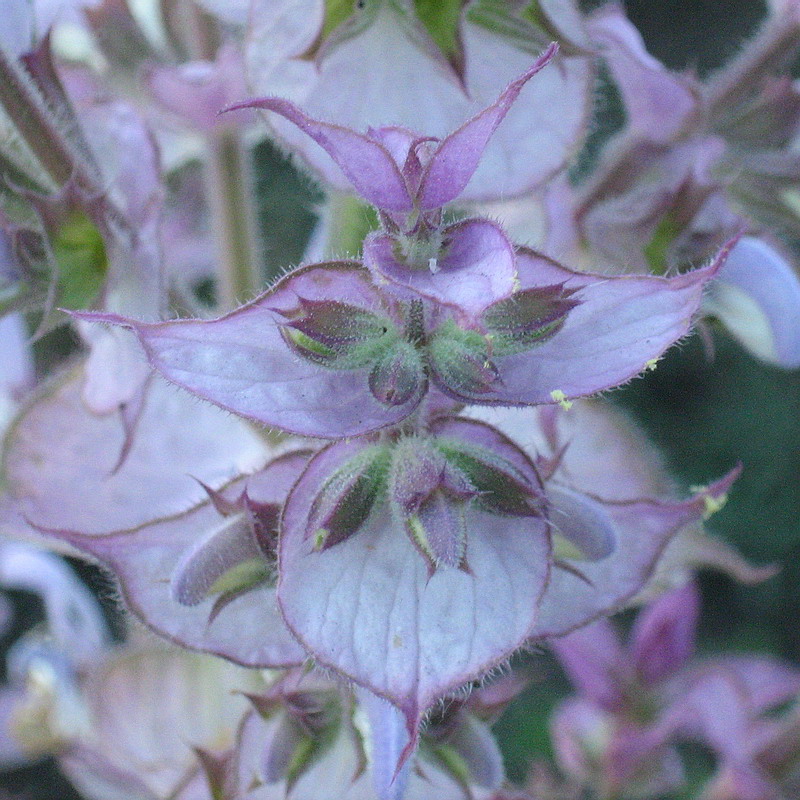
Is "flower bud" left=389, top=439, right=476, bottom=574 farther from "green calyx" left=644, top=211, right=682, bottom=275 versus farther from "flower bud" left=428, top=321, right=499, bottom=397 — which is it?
"green calyx" left=644, top=211, right=682, bottom=275

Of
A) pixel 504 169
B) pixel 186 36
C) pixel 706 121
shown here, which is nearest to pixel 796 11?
pixel 706 121

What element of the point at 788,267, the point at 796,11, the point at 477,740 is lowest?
the point at 477,740

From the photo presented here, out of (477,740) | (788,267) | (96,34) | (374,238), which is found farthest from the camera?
(96,34)

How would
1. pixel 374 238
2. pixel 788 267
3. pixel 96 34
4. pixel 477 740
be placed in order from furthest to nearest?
pixel 96 34 → pixel 788 267 → pixel 477 740 → pixel 374 238

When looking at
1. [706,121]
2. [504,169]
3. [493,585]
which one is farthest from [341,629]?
[706,121]

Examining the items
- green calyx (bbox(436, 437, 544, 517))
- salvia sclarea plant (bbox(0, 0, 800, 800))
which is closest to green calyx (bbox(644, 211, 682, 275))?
salvia sclarea plant (bbox(0, 0, 800, 800))

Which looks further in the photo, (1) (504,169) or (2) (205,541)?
(1) (504,169)

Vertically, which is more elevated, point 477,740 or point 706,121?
point 706,121

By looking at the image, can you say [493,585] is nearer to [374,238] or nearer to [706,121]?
[374,238]
